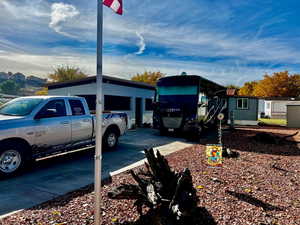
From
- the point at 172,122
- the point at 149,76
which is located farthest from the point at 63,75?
the point at 172,122

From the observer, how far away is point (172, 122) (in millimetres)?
10578

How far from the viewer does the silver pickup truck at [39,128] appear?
4.59 meters

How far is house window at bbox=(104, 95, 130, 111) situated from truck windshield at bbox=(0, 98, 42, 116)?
741 centimetres

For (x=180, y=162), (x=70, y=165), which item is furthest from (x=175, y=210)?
(x=70, y=165)

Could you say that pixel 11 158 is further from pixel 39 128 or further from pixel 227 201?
pixel 227 201

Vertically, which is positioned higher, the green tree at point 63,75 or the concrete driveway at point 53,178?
the green tree at point 63,75

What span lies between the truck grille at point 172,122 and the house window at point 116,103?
4401 mm

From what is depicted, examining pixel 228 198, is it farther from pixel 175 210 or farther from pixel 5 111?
pixel 5 111

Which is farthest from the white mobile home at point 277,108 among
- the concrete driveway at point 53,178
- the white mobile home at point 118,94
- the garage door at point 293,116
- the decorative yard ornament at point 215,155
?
the concrete driveway at point 53,178

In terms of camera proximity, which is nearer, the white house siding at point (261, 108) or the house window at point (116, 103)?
the house window at point (116, 103)

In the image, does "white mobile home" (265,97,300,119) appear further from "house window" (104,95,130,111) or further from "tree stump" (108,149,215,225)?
"tree stump" (108,149,215,225)

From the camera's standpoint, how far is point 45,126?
5.21 m

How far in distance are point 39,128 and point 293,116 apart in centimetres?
2132

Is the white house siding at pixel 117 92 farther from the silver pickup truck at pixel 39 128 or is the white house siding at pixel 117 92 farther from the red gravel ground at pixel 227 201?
the red gravel ground at pixel 227 201
